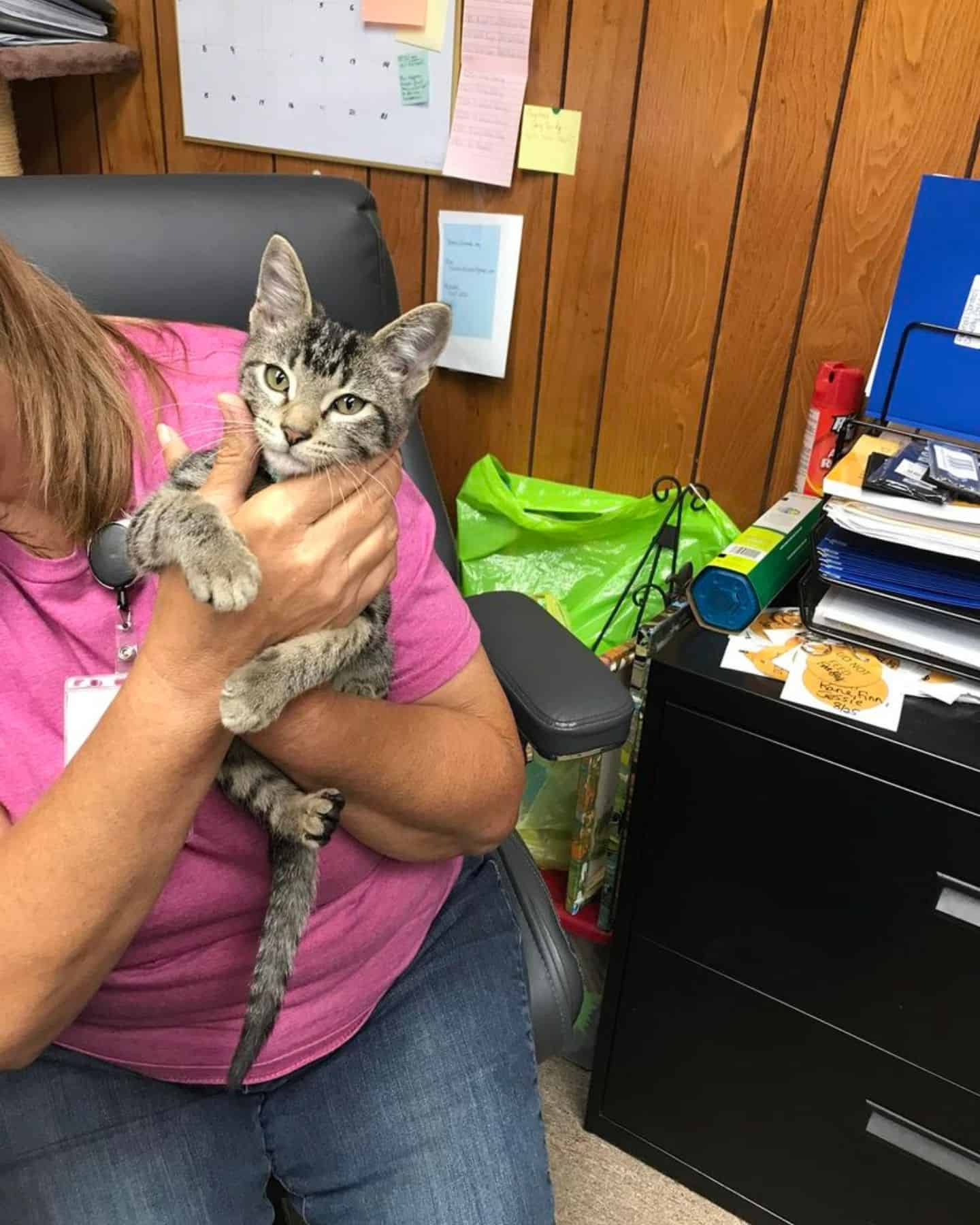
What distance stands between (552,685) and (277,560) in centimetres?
41

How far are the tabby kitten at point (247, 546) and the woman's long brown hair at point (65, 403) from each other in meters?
0.09

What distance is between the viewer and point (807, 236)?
4.43 ft

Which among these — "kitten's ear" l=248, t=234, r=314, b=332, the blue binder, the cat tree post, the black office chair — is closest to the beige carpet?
the black office chair

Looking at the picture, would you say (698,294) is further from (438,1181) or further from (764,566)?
(438,1181)

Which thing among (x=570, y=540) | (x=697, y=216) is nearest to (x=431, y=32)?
(x=697, y=216)

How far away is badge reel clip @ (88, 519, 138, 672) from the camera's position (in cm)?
81

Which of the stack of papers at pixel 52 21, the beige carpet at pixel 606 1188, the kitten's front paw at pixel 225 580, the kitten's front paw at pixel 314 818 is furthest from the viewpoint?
the stack of papers at pixel 52 21

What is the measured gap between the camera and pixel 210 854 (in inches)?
33.7

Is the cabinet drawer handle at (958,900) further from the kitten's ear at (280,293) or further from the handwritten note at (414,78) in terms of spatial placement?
the handwritten note at (414,78)

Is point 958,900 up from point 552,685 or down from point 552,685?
down

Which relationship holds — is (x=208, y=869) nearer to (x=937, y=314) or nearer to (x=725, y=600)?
(x=725, y=600)

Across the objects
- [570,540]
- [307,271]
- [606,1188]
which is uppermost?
[307,271]

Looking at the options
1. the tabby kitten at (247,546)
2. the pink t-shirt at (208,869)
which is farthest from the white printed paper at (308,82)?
the tabby kitten at (247,546)

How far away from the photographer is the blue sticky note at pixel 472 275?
160 centimetres
